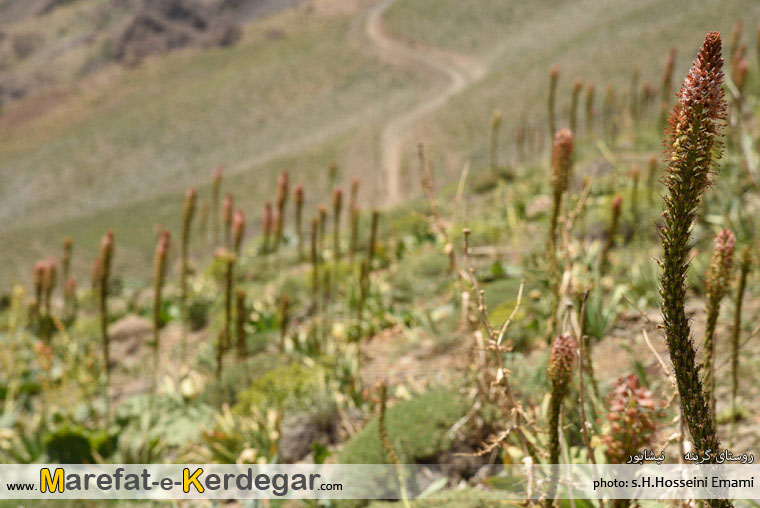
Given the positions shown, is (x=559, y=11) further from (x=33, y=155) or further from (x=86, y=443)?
(x=86, y=443)

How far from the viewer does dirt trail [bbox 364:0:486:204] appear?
3675 centimetres

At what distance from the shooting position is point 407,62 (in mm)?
57375

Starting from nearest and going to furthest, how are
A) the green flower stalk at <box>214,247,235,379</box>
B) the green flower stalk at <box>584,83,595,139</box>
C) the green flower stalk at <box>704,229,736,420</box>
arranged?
the green flower stalk at <box>704,229,736,420</box>, the green flower stalk at <box>214,247,235,379</box>, the green flower stalk at <box>584,83,595,139</box>

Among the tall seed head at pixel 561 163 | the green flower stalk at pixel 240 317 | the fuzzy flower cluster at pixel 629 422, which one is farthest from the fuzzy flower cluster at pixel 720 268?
the green flower stalk at pixel 240 317

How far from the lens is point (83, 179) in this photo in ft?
154

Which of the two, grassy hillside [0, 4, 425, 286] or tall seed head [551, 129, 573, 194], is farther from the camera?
grassy hillside [0, 4, 425, 286]

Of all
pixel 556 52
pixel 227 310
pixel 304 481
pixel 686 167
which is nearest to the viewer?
pixel 686 167

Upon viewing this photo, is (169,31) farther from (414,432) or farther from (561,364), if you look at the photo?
(561,364)

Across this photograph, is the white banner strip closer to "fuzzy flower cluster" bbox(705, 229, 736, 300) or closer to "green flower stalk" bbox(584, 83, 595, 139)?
"fuzzy flower cluster" bbox(705, 229, 736, 300)

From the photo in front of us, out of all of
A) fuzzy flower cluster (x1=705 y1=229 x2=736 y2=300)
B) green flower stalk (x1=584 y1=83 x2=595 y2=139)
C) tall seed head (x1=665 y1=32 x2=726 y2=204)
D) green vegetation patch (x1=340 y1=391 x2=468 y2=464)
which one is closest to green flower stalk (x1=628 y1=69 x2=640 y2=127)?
green flower stalk (x1=584 y1=83 x2=595 y2=139)

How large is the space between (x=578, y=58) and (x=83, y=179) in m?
41.6

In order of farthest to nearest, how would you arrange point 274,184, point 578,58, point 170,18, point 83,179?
1. point 170,18
2. point 83,179
3. point 578,58
4. point 274,184

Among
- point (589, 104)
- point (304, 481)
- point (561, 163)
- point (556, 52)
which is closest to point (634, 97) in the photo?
point (589, 104)

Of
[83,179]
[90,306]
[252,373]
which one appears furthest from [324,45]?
[252,373]
